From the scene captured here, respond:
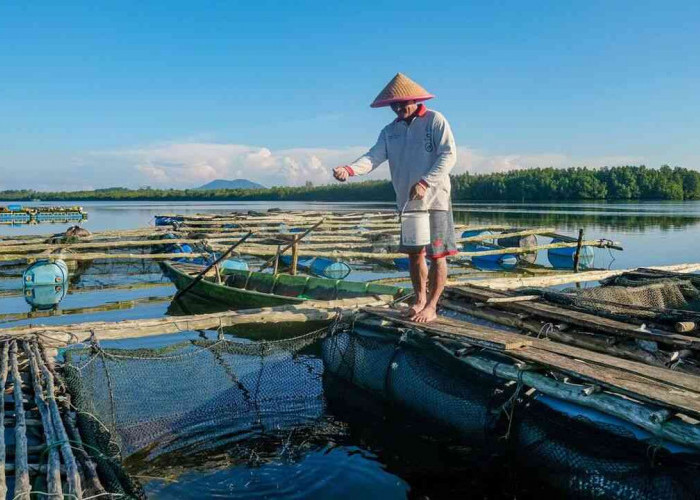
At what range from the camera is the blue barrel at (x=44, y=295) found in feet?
52.8

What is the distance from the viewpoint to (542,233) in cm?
2197

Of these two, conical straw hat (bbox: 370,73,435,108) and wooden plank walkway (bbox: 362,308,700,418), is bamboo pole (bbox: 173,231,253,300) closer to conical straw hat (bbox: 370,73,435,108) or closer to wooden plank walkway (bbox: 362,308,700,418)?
conical straw hat (bbox: 370,73,435,108)

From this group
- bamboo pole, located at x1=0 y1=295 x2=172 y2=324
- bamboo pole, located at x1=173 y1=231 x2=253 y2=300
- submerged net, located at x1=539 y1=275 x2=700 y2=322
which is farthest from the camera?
bamboo pole, located at x1=0 y1=295 x2=172 y2=324

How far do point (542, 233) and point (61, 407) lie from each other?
65.2ft

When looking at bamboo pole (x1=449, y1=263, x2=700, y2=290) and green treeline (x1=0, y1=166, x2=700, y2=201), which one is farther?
green treeline (x1=0, y1=166, x2=700, y2=201)

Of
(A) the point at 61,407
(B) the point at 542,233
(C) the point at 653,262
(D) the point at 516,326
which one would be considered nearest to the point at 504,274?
(B) the point at 542,233

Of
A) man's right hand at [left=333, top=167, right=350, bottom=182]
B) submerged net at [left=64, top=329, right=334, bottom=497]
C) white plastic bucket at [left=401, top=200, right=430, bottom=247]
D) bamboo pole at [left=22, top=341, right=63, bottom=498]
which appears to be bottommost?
submerged net at [left=64, top=329, right=334, bottom=497]

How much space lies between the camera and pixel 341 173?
5.98 metres

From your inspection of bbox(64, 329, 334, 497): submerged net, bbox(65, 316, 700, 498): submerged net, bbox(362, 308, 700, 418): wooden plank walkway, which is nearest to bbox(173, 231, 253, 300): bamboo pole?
bbox(65, 316, 700, 498): submerged net

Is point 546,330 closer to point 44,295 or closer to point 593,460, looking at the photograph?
point 593,460

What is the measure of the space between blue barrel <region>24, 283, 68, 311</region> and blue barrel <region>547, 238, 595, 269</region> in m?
17.9

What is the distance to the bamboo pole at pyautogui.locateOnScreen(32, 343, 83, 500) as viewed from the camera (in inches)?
130

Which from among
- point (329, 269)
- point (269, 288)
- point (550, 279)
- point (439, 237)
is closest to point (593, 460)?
point (439, 237)

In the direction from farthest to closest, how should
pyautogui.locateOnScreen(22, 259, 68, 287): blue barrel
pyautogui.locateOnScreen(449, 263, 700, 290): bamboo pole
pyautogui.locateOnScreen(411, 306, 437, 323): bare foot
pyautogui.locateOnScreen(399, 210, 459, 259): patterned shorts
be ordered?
pyautogui.locateOnScreen(22, 259, 68, 287): blue barrel → pyautogui.locateOnScreen(449, 263, 700, 290): bamboo pole → pyautogui.locateOnScreen(411, 306, 437, 323): bare foot → pyautogui.locateOnScreen(399, 210, 459, 259): patterned shorts
